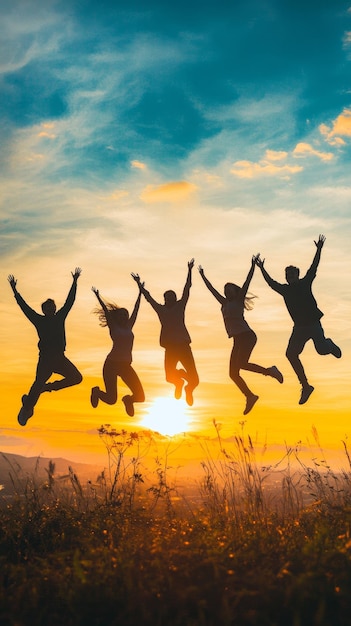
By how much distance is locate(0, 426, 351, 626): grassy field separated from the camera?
4992mm

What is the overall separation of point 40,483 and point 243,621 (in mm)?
5268

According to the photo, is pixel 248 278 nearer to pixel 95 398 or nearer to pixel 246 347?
pixel 246 347

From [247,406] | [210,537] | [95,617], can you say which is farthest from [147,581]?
[247,406]

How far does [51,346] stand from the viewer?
1173cm

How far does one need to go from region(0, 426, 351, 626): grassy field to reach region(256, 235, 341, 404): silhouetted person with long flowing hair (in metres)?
2.23

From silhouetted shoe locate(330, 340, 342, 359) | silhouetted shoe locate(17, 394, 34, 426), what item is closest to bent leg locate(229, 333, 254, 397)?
silhouetted shoe locate(330, 340, 342, 359)

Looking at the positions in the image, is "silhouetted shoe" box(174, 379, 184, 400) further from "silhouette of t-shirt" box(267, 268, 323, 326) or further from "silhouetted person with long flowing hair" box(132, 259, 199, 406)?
"silhouette of t-shirt" box(267, 268, 323, 326)

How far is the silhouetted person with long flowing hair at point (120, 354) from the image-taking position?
1166 centimetres

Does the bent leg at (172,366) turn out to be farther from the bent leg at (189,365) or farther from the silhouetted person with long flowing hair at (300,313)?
the silhouetted person with long flowing hair at (300,313)

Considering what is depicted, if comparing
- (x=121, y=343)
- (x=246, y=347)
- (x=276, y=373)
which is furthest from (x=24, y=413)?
(x=276, y=373)

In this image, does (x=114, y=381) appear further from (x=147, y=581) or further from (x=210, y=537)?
(x=147, y=581)

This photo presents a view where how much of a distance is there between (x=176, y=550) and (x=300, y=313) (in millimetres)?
6226

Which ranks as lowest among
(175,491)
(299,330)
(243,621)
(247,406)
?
(243,621)

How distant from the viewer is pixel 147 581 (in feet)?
17.6
